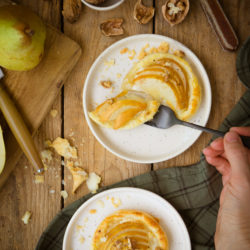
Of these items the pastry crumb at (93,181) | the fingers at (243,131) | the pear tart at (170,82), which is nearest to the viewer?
the fingers at (243,131)

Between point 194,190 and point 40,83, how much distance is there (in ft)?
2.64

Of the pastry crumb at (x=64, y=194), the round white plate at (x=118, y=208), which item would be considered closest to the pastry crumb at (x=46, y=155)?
the pastry crumb at (x=64, y=194)

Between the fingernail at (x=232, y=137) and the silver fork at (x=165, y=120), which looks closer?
the fingernail at (x=232, y=137)

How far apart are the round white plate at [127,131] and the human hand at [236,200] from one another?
0.83 ft

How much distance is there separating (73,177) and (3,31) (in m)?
0.67

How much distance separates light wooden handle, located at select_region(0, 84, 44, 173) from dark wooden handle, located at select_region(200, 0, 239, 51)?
2.93 feet

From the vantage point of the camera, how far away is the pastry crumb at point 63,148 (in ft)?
4.62

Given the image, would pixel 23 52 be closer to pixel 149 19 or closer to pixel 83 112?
pixel 83 112

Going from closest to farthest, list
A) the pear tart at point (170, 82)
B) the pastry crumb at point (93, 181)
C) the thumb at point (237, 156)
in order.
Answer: the thumb at point (237, 156) < the pear tart at point (170, 82) < the pastry crumb at point (93, 181)

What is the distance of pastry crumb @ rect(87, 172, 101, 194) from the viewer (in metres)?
1.41

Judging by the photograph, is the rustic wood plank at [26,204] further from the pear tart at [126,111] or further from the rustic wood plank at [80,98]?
the pear tart at [126,111]

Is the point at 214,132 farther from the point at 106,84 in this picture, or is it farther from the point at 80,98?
the point at 80,98

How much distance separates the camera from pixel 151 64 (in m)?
1.33

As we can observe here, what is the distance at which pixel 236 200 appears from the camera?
1127mm
